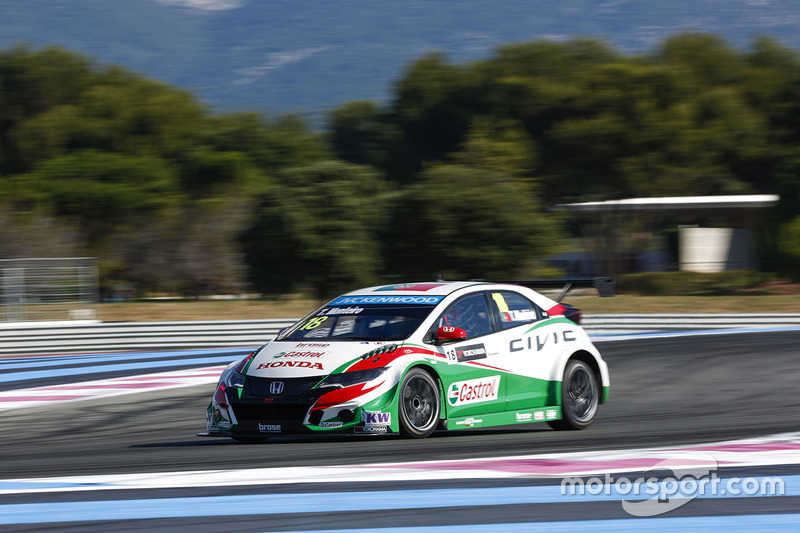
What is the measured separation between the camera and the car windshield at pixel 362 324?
29.0 feet

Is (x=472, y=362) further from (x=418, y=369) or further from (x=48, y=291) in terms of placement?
(x=48, y=291)

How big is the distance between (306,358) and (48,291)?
57.3 ft

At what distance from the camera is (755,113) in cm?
4956

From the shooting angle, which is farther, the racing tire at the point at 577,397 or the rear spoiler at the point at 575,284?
the rear spoiler at the point at 575,284

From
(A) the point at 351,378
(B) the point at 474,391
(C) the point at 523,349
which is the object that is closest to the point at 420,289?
(C) the point at 523,349

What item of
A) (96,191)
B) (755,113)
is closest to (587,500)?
(96,191)

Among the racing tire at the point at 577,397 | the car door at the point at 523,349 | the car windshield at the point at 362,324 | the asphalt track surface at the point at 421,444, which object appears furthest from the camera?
the racing tire at the point at 577,397

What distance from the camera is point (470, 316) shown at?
→ 30.5ft

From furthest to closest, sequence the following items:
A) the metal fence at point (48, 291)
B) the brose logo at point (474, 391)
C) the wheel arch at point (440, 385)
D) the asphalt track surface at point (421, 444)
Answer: the metal fence at point (48, 291)
the brose logo at point (474, 391)
the wheel arch at point (440, 385)
the asphalt track surface at point (421, 444)

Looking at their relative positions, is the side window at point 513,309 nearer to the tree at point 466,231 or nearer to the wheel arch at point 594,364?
the wheel arch at point 594,364

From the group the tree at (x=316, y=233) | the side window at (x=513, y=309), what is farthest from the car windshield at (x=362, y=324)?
the tree at (x=316, y=233)

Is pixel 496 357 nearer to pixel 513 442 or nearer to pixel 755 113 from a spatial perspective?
pixel 513 442

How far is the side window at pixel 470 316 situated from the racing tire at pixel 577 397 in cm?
92

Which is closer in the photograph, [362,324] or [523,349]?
[362,324]
